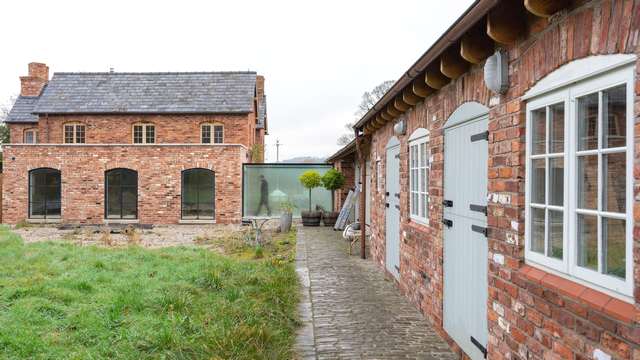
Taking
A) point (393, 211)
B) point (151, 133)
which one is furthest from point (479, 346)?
point (151, 133)

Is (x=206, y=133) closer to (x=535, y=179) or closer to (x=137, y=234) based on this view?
(x=137, y=234)

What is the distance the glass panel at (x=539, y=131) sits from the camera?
3111mm

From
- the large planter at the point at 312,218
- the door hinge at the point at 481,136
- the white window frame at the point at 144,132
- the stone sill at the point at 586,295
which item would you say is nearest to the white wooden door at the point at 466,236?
the door hinge at the point at 481,136

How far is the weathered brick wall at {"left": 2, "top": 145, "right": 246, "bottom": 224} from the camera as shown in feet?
66.0

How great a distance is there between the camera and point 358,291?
7520mm

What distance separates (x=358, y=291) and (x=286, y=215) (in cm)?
968

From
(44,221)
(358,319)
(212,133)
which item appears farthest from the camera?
(212,133)

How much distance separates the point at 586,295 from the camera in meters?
2.54

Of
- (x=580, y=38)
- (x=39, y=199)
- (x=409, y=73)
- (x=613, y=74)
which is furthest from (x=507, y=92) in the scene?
(x=39, y=199)

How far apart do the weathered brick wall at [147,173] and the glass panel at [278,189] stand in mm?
511

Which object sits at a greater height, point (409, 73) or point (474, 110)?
point (409, 73)

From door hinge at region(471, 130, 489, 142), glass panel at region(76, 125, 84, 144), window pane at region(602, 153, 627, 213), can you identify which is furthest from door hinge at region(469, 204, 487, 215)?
glass panel at region(76, 125, 84, 144)

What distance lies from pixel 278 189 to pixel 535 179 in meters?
17.6

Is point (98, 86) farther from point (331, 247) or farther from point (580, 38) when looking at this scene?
point (580, 38)
